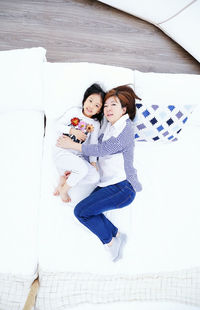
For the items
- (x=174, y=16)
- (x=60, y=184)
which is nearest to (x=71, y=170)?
(x=60, y=184)

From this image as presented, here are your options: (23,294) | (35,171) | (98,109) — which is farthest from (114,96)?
(23,294)

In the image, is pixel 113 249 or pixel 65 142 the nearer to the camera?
pixel 113 249

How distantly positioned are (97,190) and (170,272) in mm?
655

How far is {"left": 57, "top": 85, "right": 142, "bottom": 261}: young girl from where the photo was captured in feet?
4.81

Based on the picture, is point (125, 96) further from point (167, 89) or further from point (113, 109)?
point (167, 89)

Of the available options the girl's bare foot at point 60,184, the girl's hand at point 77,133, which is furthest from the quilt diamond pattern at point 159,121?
the girl's bare foot at point 60,184

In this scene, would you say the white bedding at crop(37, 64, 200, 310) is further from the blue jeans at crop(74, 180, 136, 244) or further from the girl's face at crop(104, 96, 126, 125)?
the girl's face at crop(104, 96, 126, 125)

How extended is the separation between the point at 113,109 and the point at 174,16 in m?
1.21

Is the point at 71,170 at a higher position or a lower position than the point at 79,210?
higher

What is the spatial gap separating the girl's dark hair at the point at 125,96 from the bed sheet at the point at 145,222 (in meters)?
0.37

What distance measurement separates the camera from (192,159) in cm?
183

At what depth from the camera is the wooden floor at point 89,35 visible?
6.98ft

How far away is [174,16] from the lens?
6.83 ft

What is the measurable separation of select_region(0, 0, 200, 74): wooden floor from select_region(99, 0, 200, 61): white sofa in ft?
0.26
